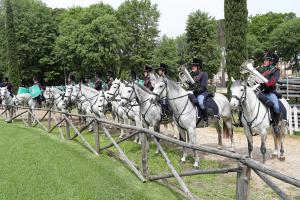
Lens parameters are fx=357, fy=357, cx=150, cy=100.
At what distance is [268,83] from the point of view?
33.1ft

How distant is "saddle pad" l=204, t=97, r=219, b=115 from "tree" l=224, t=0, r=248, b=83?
7.90 metres

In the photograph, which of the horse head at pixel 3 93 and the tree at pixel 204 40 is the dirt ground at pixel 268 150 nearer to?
the horse head at pixel 3 93

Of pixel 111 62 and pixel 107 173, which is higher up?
pixel 111 62

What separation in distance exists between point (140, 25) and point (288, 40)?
21.2 metres

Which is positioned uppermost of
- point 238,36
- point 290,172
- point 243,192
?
point 238,36

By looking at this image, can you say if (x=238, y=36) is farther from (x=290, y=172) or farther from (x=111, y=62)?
(x=111, y=62)

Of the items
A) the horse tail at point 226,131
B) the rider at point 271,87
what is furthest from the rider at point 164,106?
the rider at point 271,87

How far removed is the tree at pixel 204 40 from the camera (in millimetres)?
46656

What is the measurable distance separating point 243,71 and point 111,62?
2935 centimetres

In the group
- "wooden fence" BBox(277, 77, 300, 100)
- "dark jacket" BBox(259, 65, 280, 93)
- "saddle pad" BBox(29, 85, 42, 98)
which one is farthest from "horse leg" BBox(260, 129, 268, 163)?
"saddle pad" BBox(29, 85, 42, 98)

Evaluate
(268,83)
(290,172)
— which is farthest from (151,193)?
(268,83)

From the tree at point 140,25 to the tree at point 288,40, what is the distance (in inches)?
705

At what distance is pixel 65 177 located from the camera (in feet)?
28.2

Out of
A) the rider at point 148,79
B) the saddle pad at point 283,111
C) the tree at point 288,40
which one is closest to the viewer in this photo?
the saddle pad at point 283,111
